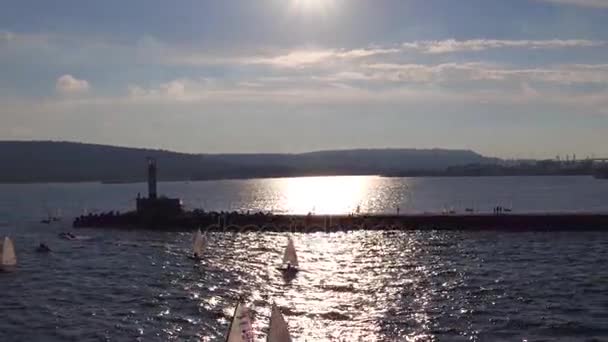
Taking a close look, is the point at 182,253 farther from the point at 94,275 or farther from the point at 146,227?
the point at 146,227

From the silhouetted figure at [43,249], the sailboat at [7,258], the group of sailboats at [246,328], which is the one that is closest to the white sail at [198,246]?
the sailboat at [7,258]

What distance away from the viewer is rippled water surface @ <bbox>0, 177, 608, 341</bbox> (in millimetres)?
38188

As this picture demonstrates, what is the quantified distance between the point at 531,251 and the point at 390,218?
29.9m

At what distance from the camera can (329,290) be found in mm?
49188

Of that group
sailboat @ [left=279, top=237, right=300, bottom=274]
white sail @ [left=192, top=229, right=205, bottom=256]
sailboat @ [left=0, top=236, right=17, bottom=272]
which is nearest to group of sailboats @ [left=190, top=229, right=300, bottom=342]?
sailboat @ [left=279, top=237, right=300, bottom=274]

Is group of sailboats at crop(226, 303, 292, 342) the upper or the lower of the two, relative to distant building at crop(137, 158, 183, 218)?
lower

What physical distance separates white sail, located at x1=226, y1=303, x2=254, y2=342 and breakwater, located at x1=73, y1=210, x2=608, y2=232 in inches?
2592

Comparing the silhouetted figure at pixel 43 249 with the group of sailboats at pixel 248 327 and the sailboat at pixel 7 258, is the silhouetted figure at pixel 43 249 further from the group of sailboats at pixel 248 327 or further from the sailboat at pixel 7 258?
the group of sailboats at pixel 248 327

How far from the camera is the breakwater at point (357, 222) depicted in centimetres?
9253

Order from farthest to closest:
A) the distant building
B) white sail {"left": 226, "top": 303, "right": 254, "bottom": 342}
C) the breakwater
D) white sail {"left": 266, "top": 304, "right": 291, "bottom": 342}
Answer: the distant building
the breakwater
white sail {"left": 266, "top": 304, "right": 291, "bottom": 342}
white sail {"left": 226, "top": 303, "right": 254, "bottom": 342}

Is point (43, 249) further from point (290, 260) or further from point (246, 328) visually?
point (246, 328)

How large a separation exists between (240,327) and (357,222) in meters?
68.9

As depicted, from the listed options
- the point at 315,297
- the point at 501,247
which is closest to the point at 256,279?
the point at 315,297

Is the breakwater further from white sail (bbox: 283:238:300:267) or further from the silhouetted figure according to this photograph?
white sail (bbox: 283:238:300:267)
